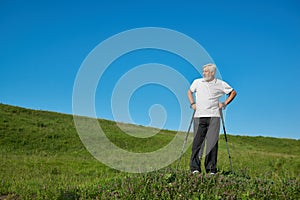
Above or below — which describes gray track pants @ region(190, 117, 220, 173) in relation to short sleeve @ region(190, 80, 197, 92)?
below

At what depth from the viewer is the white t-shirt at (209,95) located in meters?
9.51

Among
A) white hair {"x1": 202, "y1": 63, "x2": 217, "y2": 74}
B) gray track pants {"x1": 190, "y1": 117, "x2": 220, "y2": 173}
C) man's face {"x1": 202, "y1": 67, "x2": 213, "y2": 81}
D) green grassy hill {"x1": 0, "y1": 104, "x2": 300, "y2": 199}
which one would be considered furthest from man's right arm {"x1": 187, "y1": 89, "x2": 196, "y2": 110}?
green grassy hill {"x1": 0, "y1": 104, "x2": 300, "y2": 199}

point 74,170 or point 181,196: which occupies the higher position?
point 74,170

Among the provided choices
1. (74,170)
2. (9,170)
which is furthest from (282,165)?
(9,170)

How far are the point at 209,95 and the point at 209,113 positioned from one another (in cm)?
49

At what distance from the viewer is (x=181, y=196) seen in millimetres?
6926

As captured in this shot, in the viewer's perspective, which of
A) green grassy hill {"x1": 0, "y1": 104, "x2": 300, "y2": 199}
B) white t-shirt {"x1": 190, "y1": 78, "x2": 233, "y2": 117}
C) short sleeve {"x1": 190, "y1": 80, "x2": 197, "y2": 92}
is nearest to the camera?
green grassy hill {"x1": 0, "y1": 104, "x2": 300, "y2": 199}

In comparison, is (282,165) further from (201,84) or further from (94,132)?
(94,132)

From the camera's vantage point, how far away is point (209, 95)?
952 cm

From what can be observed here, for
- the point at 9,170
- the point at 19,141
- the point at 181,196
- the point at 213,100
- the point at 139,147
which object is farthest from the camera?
the point at 139,147

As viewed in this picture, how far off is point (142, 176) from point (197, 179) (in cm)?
131

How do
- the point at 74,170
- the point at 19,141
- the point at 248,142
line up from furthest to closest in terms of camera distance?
the point at 248,142 < the point at 19,141 < the point at 74,170

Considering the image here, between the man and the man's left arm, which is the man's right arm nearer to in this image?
the man

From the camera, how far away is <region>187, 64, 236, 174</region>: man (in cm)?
952
